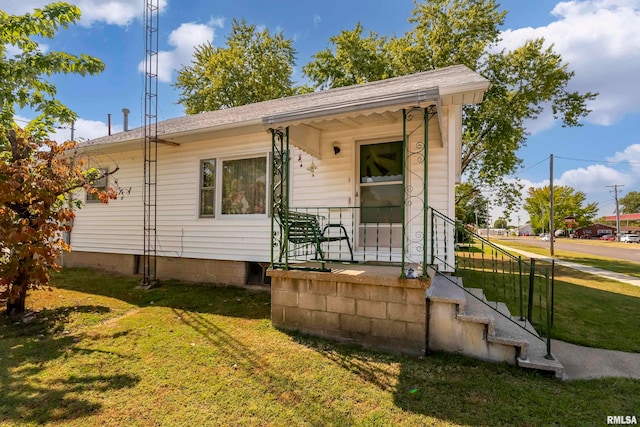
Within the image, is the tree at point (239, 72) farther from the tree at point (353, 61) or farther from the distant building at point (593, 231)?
the distant building at point (593, 231)

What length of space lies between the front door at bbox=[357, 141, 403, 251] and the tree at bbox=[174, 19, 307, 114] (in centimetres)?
1722

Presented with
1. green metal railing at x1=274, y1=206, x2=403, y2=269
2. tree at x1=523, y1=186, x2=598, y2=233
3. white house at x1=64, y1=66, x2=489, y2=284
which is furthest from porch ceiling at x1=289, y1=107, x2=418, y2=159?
tree at x1=523, y1=186, x2=598, y2=233

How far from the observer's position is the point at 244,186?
6.75m

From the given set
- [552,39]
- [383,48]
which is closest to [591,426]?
[552,39]

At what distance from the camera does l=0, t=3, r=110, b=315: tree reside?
4523 millimetres

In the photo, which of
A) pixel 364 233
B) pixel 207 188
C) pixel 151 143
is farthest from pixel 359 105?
pixel 151 143

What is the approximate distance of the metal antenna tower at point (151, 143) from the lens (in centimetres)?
745

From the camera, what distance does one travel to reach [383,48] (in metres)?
19.4

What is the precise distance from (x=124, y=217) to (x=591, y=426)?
915 cm

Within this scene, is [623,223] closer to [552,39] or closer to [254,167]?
[552,39]

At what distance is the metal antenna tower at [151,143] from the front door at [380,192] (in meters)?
4.99
